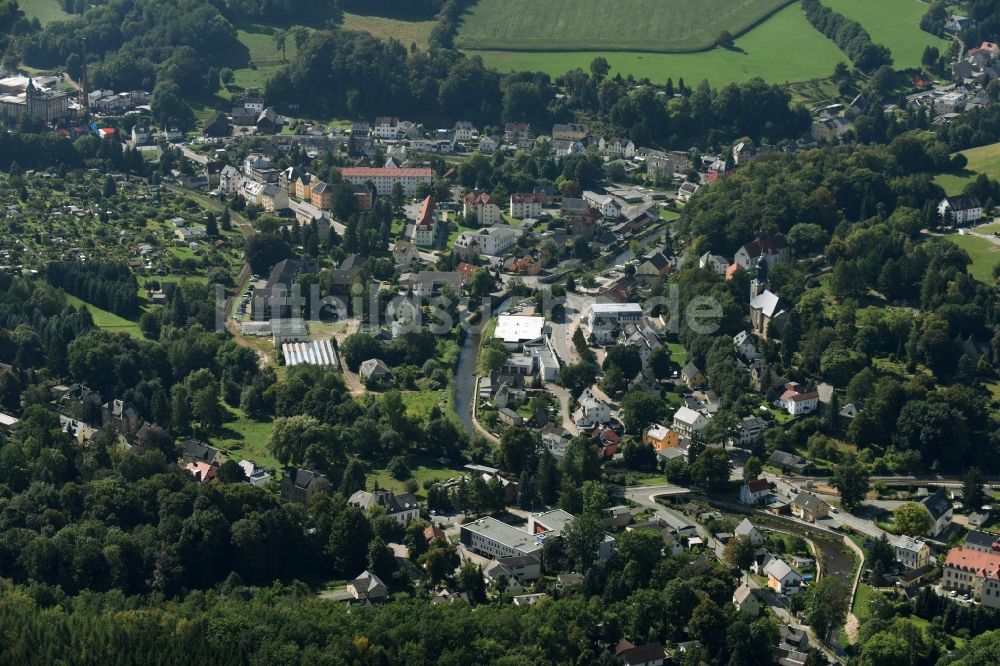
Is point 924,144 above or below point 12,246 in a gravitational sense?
above

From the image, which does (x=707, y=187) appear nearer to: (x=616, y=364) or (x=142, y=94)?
(x=616, y=364)

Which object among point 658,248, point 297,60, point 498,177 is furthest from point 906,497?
point 297,60

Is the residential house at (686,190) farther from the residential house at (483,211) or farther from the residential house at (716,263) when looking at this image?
the residential house at (716,263)

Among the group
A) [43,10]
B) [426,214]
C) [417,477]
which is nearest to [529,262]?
[426,214]

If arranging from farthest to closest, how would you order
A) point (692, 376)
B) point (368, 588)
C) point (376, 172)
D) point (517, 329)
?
1. point (376, 172)
2. point (517, 329)
3. point (692, 376)
4. point (368, 588)

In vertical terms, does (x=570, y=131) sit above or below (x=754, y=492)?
above

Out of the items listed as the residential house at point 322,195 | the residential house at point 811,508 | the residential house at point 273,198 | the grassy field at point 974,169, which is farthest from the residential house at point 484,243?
the residential house at point 811,508

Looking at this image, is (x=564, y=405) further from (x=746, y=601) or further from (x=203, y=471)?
(x=746, y=601)

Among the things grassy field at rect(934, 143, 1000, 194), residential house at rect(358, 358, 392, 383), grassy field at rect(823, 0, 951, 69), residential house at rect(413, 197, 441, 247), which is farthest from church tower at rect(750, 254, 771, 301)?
grassy field at rect(823, 0, 951, 69)
